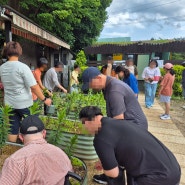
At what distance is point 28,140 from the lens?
1.58 metres

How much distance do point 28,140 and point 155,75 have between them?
6.11 m

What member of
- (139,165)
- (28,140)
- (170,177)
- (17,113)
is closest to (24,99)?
(17,113)

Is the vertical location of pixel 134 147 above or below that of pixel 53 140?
above

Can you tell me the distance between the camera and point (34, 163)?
146cm

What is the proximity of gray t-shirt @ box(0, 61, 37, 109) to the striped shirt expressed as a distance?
58.4 inches

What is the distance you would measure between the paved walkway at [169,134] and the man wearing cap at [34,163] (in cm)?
239

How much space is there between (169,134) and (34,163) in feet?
14.4

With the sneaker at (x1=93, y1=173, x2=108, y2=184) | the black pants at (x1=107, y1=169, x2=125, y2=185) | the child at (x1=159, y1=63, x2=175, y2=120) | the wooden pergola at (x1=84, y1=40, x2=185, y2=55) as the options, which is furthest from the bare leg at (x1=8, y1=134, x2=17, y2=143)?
the wooden pergola at (x1=84, y1=40, x2=185, y2=55)

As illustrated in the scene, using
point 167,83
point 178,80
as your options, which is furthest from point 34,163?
point 178,80

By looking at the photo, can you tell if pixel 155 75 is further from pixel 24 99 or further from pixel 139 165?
pixel 139 165

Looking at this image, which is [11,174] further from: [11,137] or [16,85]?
[11,137]

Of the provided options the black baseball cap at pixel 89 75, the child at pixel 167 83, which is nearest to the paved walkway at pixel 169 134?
the child at pixel 167 83

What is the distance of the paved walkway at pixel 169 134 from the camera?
13.7 feet

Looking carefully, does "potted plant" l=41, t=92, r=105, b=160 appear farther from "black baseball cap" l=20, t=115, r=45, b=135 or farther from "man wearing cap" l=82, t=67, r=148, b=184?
"black baseball cap" l=20, t=115, r=45, b=135
